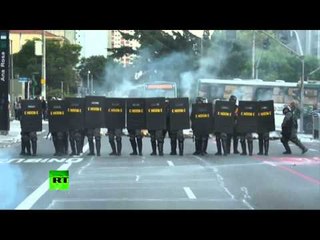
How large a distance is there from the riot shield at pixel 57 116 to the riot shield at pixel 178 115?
2.84 meters

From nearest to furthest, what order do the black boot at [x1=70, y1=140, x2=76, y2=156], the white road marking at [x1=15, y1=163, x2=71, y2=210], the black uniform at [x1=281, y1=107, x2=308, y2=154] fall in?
the white road marking at [x1=15, y1=163, x2=71, y2=210], the black boot at [x1=70, y1=140, x2=76, y2=156], the black uniform at [x1=281, y1=107, x2=308, y2=154]

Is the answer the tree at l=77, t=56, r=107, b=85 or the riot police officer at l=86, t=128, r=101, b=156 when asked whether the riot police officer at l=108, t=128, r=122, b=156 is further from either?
the tree at l=77, t=56, r=107, b=85

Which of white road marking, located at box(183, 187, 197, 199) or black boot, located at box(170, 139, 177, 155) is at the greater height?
black boot, located at box(170, 139, 177, 155)

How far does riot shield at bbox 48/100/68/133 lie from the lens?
1560 cm

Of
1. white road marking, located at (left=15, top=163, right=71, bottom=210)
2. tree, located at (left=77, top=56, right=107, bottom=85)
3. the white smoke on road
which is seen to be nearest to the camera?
white road marking, located at (left=15, top=163, right=71, bottom=210)

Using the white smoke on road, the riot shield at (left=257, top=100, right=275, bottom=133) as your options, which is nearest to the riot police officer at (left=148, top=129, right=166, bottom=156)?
the riot shield at (left=257, top=100, right=275, bottom=133)

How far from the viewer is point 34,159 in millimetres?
15094

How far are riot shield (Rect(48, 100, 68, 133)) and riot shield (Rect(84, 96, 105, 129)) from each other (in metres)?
0.57

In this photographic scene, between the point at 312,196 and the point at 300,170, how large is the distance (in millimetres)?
4039

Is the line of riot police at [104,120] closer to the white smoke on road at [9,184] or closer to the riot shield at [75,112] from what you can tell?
the riot shield at [75,112]

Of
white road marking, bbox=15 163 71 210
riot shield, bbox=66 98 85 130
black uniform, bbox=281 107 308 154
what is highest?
riot shield, bbox=66 98 85 130
